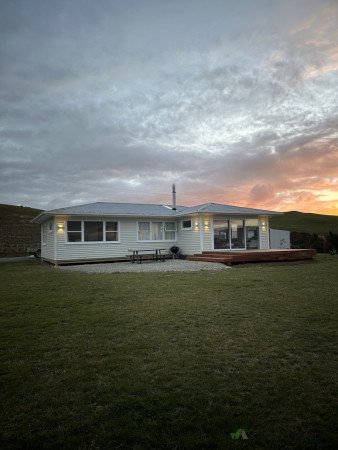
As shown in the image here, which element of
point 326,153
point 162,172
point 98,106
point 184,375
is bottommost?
point 184,375

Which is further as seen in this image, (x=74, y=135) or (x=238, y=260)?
(x=74, y=135)

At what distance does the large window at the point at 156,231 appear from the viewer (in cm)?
2041

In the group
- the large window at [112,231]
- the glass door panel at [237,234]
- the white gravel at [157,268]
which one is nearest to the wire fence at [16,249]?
the large window at [112,231]

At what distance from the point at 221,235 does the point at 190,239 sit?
82.5 inches

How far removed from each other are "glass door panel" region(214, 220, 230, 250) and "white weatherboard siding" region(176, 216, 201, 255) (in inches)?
50.6

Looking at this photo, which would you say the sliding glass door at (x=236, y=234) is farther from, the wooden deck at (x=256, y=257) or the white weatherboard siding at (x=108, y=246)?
the white weatherboard siding at (x=108, y=246)

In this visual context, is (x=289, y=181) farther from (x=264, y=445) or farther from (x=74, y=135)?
(x=264, y=445)

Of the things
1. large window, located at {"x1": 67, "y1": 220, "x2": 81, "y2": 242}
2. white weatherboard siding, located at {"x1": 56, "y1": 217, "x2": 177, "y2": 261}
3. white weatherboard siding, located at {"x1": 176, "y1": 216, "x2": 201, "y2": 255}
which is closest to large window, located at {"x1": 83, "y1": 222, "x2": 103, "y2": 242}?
white weatherboard siding, located at {"x1": 56, "y1": 217, "x2": 177, "y2": 261}

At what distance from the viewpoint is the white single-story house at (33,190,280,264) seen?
18.0m

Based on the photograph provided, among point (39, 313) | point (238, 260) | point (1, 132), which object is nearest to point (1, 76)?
point (1, 132)

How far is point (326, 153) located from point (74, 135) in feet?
58.6

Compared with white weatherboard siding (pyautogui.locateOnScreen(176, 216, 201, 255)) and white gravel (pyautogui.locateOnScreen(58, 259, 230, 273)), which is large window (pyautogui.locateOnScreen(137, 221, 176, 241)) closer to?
white weatherboard siding (pyautogui.locateOnScreen(176, 216, 201, 255))

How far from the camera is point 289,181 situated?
100.0 ft

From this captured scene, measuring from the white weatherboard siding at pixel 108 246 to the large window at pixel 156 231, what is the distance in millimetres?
302
